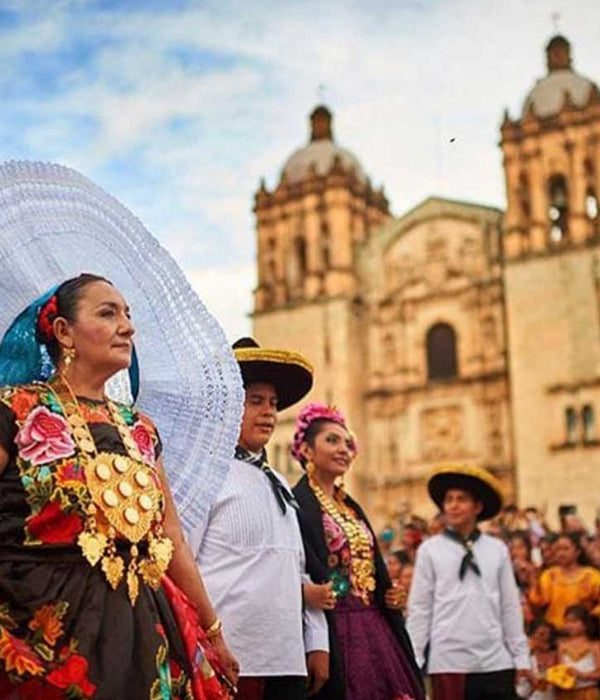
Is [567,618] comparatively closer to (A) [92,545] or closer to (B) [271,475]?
(B) [271,475]

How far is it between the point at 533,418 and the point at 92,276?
79.3 feet

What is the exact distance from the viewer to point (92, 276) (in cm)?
283

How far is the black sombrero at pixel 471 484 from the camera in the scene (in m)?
5.86

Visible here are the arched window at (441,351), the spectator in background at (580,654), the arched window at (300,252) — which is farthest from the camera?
the arched window at (300,252)

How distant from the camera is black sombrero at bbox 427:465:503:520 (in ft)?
19.2

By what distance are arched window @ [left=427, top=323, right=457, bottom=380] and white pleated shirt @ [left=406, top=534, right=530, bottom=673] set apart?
23.2m

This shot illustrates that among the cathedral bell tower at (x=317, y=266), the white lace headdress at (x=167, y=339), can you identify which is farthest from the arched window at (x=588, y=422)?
the white lace headdress at (x=167, y=339)

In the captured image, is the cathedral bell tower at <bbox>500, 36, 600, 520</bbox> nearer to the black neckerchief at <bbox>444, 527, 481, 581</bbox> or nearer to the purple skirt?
the black neckerchief at <bbox>444, 527, 481, 581</bbox>

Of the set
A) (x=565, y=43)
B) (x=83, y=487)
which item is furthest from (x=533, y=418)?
(x=83, y=487)

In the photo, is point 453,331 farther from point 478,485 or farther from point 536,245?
point 478,485

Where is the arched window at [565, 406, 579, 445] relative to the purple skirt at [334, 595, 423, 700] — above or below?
above

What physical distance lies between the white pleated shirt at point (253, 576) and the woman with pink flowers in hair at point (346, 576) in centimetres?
44

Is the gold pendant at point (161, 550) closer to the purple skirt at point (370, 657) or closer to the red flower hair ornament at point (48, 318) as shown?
the red flower hair ornament at point (48, 318)

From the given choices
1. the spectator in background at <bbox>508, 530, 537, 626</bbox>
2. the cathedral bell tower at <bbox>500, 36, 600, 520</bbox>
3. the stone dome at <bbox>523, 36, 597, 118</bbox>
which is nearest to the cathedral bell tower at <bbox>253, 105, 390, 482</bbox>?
the cathedral bell tower at <bbox>500, 36, 600, 520</bbox>
